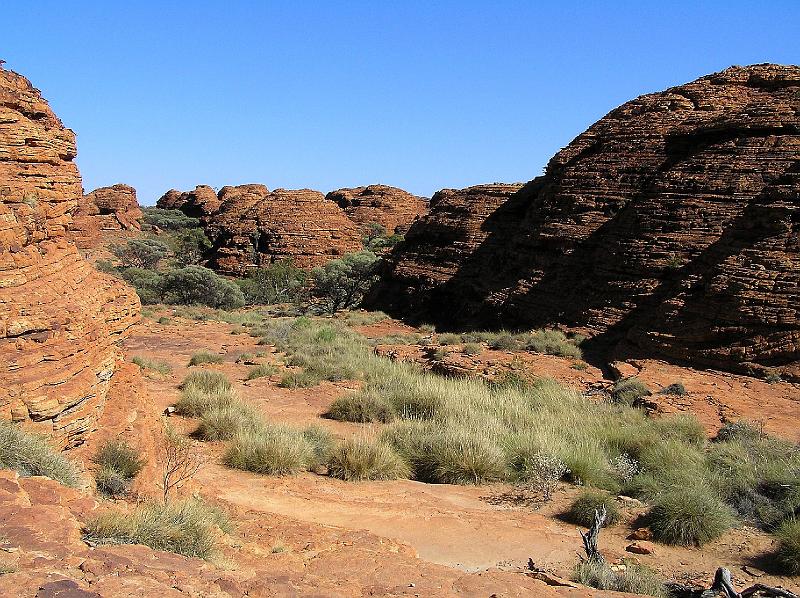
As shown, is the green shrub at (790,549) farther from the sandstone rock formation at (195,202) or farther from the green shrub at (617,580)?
the sandstone rock formation at (195,202)

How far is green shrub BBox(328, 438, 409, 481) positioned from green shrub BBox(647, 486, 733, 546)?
2.90 meters

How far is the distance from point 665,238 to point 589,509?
14574 mm

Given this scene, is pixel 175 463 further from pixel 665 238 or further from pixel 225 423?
pixel 665 238

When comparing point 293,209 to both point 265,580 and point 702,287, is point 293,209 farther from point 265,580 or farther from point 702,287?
point 265,580

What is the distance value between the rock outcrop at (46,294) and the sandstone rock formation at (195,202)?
196 feet

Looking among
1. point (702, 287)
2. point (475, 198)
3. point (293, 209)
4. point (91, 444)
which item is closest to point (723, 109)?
point (702, 287)

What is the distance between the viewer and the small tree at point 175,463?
538 centimetres

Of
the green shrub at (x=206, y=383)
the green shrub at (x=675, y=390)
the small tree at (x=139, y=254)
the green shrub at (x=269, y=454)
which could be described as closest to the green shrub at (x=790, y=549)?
the green shrub at (x=269, y=454)

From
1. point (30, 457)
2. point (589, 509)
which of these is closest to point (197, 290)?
point (589, 509)

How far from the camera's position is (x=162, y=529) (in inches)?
151

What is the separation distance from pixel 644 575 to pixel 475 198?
25.7 metres

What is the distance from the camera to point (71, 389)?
4914mm

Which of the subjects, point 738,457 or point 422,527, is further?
point 738,457

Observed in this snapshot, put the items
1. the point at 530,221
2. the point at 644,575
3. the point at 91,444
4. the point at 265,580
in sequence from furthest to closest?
the point at 530,221
the point at 91,444
the point at 644,575
the point at 265,580
